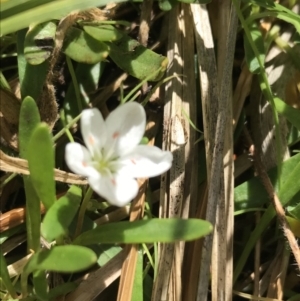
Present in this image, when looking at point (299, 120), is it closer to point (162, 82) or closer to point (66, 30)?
point (162, 82)

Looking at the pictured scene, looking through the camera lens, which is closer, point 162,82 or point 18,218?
point 18,218

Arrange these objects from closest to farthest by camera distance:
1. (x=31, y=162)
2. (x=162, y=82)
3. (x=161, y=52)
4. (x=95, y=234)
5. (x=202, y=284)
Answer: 1. (x=31, y=162)
2. (x=95, y=234)
3. (x=202, y=284)
4. (x=162, y=82)
5. (x=161, y=52)

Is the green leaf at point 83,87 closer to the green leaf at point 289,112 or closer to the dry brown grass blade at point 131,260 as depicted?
the dry brown grass blade at point 131,260

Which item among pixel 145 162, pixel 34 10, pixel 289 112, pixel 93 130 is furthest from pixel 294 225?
pixel 34 10

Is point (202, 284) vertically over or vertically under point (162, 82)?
under

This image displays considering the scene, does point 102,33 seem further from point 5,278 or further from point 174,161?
point 5,278

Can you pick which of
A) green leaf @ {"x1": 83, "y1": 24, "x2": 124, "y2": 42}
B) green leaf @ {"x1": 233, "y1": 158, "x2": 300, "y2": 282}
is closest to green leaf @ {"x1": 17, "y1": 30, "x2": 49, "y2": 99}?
green leaf @ {"x1": 83, "y1": 24, "x2": 124, "y2": 42}

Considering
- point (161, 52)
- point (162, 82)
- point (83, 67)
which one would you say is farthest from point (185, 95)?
point (83, 67)
